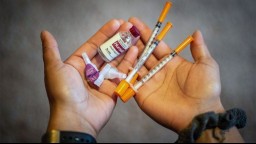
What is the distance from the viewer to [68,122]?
1106 millimetres

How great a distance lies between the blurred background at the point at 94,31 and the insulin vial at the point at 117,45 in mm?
571

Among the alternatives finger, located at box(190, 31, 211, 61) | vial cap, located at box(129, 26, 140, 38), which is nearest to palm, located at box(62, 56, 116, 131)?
vial cap, located at box(129, 26, 140, 38)

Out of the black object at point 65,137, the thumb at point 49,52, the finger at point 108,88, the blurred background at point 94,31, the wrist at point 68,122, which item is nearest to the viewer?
the black object at point 65,137

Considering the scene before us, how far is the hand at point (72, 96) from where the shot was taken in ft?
3.71

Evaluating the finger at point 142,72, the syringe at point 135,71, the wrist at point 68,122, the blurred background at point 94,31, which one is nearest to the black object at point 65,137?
the wrist at point 68,122

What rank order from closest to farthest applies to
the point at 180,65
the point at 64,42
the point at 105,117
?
the point at 105,117 < the point at 180,65 < the point at 64,42

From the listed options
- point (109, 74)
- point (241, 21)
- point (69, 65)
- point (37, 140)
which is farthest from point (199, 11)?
point (37, 140)

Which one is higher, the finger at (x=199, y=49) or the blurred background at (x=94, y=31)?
the finger at (x=199, y=49)

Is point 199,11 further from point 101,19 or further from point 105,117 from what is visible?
point 105,117

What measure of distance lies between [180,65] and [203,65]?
0.42 feet

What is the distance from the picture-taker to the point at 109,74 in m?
1.35

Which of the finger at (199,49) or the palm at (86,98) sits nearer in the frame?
the palm at (86,98)

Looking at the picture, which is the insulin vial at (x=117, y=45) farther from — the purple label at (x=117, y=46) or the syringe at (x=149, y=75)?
the syringe at (x=149, y=75)

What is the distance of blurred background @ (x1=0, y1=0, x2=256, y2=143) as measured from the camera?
6.04ft
